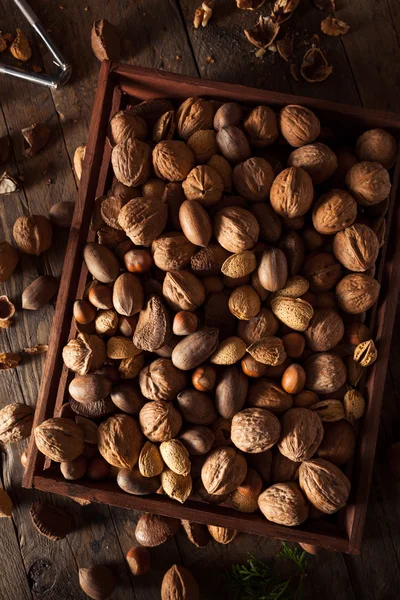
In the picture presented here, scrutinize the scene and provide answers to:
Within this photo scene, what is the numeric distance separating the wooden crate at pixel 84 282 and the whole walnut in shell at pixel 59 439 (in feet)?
0.23

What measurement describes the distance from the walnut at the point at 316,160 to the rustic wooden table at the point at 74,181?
348 millimetres

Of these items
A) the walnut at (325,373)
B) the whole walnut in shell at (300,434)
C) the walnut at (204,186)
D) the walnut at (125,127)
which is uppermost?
the walnut at (125,127)

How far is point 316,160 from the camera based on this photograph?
1291 millimetres

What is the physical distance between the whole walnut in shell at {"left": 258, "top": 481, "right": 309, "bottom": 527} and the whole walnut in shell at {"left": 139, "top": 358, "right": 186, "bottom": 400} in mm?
329

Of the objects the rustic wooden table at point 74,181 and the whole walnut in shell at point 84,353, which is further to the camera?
the rustic wooden table at point 74,181

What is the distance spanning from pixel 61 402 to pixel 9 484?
1.36 feet

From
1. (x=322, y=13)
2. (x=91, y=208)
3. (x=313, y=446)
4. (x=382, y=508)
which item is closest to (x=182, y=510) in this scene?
(x=313, y=446)

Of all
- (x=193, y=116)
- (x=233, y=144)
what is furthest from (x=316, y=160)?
(x=193, y=116)

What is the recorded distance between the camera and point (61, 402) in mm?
1412

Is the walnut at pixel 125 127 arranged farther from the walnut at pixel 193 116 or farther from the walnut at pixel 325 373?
the walnut at pixel 325 373

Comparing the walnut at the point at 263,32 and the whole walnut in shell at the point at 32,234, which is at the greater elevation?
the walnut at the point at 263,32

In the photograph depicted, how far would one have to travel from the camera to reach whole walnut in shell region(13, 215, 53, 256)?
5.03ft

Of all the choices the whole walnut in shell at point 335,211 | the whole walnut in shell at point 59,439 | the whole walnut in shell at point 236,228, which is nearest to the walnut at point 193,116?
the whole walnut in shell at point 236,228

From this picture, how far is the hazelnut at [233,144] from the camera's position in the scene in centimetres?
131
